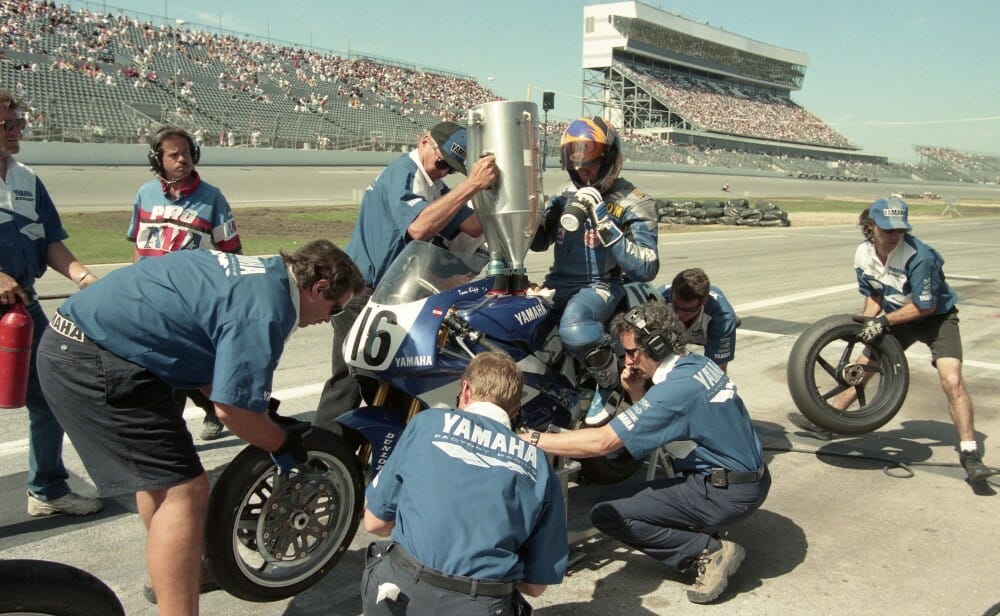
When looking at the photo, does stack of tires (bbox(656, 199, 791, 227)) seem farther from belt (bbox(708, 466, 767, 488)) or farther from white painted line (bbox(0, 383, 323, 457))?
belt (bbox(708, 466, 767, 488))

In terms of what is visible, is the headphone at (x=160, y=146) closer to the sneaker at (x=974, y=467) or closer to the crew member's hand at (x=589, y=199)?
the crew member's hand at (x=589, y=199)

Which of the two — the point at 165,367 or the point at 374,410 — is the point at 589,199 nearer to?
the point at 374,410

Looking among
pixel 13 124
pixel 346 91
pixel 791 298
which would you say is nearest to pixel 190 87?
pixel 346 91

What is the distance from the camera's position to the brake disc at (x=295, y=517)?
10.9 feet

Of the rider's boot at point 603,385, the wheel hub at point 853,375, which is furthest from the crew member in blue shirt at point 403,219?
the wheel hub at point 853,375

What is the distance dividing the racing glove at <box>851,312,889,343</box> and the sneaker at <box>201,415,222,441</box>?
172 inches

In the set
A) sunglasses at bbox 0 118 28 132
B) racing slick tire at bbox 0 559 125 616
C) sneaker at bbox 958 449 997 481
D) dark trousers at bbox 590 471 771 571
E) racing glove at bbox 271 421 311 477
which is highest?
sunglasses at bbox 0 118 28 132

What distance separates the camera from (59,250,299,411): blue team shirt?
2717mm

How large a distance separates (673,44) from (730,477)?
102m

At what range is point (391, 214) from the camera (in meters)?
4.32

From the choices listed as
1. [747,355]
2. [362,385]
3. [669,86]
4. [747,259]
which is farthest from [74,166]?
[669,86]

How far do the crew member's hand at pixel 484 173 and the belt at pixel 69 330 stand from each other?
70.7 inches

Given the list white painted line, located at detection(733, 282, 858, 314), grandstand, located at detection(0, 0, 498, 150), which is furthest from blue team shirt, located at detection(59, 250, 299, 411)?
grandstand, located at detection(0, 0, 498, 150)

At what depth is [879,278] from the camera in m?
5.75
